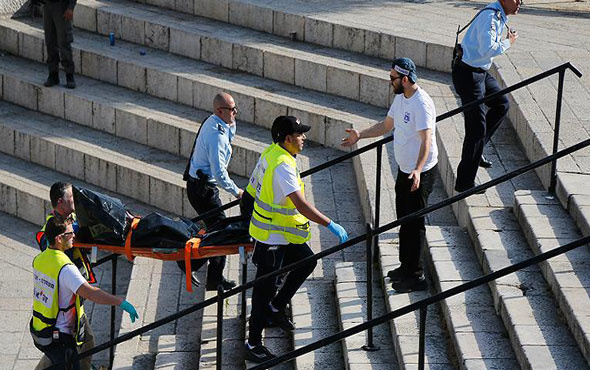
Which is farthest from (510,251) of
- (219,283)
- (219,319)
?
(219,283)

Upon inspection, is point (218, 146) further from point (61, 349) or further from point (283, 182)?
point (61, 349)

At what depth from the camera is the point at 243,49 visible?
1309cm

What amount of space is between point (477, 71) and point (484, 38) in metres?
0.32

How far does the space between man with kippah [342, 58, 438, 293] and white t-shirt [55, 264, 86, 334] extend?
84.7 inches

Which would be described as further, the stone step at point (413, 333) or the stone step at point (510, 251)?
the stone step at point (413, 333)

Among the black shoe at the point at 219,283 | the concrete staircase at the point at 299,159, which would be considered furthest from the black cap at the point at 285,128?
the black shoe at the point at 219,283

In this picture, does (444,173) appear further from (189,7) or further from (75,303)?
(189,7)

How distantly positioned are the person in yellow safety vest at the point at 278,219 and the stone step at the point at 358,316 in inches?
19.2

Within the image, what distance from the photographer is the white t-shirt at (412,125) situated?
768 centimetres

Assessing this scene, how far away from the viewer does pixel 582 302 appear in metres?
6.88

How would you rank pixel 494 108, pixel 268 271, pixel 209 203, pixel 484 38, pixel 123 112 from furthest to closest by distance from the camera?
1. pixel 123 112
2. pixel 494 108
3. pixel 209 203
4. pixel 484 38
5. pixel 268 271

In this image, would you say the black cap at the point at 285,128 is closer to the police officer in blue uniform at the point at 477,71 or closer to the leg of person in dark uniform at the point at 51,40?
the police officer in blue uniform at the point at 477,71

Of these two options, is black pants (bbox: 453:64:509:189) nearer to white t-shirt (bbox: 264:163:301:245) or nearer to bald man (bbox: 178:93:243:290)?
bald man (bbox: 178:93:243:290)

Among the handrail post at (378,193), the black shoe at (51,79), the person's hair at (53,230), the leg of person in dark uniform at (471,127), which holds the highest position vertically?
the black shoe at (51,79)
